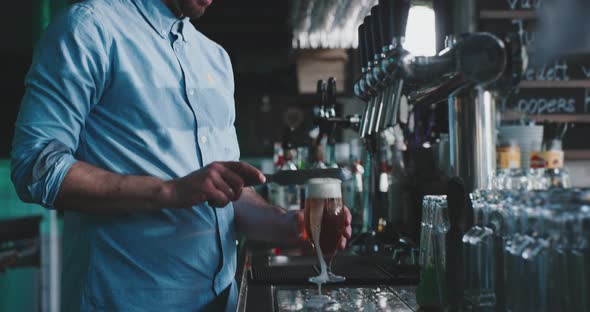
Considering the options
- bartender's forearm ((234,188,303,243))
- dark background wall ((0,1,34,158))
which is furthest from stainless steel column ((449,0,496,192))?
dark background wall ((0,1,34,158))

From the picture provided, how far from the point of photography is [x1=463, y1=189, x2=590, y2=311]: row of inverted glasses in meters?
0.77

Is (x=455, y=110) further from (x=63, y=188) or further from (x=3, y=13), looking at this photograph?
(x=3, y=13)

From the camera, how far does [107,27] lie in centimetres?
140

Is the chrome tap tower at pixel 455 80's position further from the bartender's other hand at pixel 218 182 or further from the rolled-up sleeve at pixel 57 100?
the rolled-up sleeve at pixel 57 100

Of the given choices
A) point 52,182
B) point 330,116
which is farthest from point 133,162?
point 330,116

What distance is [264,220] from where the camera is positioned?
161 centimetres

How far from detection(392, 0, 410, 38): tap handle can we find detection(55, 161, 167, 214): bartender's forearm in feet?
1.93

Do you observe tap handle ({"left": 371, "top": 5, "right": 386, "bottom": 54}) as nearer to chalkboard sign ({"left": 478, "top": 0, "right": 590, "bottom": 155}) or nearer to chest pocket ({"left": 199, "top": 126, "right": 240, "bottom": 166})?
chest pocket ({"left": 199, "top": 126, "right": 240, "bottom": 166})

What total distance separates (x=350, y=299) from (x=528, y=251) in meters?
0.51

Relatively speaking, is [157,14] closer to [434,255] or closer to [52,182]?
[52,182]

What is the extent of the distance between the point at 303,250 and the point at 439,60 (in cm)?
136

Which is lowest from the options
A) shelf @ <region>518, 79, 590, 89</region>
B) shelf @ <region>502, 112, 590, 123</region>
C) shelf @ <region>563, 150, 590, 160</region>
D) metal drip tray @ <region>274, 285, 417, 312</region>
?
metal drip tray @ <region>274, 285, 417, 312</region>

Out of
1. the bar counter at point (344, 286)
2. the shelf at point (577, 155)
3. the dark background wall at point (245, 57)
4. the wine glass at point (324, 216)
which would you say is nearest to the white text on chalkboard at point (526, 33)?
the shelf at point (577, 155)

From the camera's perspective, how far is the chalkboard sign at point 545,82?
12.4ft
